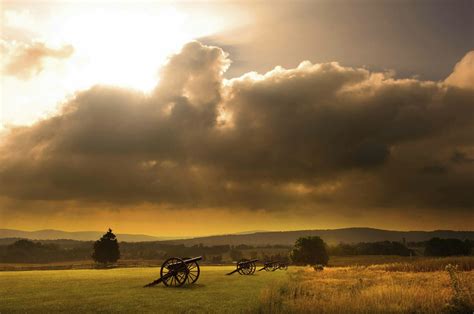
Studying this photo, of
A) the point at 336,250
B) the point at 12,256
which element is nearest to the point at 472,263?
the point at 336,250

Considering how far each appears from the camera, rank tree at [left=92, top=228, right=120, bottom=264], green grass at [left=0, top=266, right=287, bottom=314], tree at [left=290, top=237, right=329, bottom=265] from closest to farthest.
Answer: green grass at [left=0, top=266, right=287, bottom=314], tree at [left=92, top=228, right=120, bottom=264], tree at [left=290, top=237, right=329, bottom=265]

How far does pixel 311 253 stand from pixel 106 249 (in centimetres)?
5222

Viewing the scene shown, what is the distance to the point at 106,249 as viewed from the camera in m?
91.9

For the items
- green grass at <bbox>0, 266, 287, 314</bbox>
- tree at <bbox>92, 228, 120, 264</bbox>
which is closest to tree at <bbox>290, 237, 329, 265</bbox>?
tree at <bbox>92, 228, 120, 264</bbox>

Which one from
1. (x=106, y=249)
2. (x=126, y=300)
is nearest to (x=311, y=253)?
(x=106, y=249)

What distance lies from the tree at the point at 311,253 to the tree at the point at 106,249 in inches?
1821

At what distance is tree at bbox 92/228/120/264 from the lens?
91375 mm

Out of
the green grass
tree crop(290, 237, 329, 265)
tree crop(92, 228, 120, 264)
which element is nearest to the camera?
the green grass

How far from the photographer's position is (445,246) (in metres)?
135

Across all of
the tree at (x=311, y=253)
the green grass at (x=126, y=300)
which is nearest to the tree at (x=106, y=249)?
the tree at (x=311, y=253)

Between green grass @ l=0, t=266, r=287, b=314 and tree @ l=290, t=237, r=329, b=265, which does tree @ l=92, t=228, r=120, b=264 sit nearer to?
tree @ l=290, t=237, r=329, b=265

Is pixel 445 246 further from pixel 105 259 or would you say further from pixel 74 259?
pixel 74 259

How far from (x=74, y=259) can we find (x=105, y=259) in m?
80.5

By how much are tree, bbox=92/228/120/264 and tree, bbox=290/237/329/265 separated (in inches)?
1821
